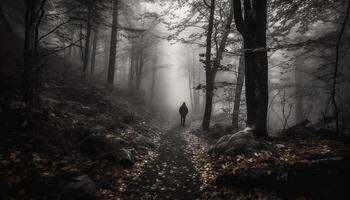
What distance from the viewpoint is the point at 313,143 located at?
6297 millimetres

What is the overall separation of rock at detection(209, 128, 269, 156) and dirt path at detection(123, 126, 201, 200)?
114cm

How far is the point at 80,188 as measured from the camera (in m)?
5.02

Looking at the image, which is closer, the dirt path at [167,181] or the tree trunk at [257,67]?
the dirt path at [167,181]

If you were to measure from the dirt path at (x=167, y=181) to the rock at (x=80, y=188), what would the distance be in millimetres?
745

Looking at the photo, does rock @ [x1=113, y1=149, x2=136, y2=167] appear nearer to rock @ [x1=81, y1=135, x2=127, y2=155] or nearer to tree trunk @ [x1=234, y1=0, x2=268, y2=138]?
rock @ [x1=81, y1=135, x2=127, y2=155]

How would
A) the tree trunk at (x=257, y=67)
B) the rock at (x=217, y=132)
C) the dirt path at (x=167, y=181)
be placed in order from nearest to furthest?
the dirt path at (x=167, y=181), the tree trunk at (x=257, y=67), the rock at (x=217, y=132)

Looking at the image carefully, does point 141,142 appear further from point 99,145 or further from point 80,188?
point 80,188

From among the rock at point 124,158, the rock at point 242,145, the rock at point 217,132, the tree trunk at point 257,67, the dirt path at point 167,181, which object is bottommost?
the dirt path at point 167,181

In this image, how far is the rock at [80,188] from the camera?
486 cm

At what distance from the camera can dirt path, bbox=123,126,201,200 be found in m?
5.43

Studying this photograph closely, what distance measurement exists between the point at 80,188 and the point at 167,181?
85.4 inches

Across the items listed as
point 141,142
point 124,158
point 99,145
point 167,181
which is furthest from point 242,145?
point 99,145

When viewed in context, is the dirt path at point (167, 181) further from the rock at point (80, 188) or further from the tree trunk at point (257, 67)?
the tree trunk at point (257, 67)

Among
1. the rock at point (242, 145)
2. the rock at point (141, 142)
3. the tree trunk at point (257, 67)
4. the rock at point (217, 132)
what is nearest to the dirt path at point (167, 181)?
the rock at point (141, 142)
